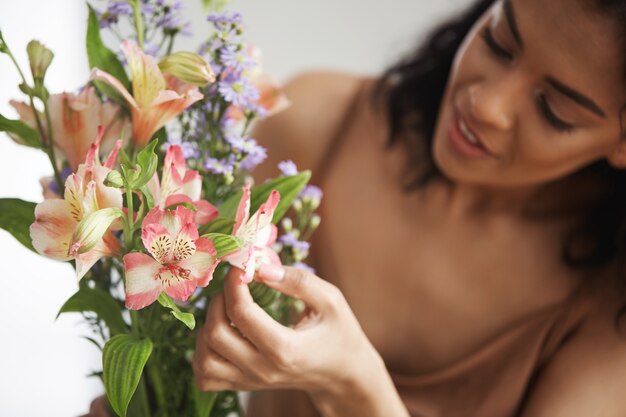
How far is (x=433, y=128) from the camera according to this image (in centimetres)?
102

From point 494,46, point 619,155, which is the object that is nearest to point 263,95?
point 494,46

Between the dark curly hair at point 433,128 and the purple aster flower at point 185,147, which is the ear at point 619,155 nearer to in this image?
the dark curly hair at point 433,128

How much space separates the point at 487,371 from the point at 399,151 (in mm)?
301

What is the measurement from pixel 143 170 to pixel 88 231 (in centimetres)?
5

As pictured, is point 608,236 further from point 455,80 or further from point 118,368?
point 118,368

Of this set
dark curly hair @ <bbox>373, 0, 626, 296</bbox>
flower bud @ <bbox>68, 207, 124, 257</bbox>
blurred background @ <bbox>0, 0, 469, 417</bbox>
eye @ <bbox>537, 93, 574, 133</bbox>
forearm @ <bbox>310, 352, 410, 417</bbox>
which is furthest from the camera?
dark curly hair @ <bbox>373, 0, 626, 296</bbox>

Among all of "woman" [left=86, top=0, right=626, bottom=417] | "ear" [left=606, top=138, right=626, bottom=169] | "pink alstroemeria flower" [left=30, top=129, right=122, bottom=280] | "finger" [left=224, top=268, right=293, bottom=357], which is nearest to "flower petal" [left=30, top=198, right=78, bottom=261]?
"pink alstroemeria flower" [left=30, top=129, right=122, bottom=280]

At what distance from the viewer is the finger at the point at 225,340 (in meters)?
0.53

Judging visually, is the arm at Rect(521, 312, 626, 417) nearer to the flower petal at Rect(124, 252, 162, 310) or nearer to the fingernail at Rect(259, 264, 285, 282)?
the fingernail at Rect(259, 264, 285, 282)

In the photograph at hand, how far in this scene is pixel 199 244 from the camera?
0.45m

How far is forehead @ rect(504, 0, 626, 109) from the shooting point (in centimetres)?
70

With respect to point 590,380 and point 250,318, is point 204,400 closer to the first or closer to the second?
point 250,318

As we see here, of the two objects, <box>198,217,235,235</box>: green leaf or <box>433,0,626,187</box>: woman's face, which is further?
<box>433,0,626,187</box>: woman's face

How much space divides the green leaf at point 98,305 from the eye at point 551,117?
45 cm
